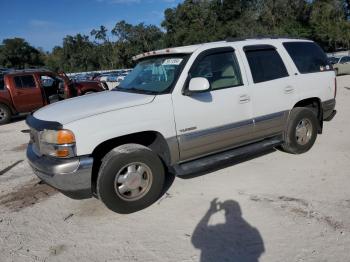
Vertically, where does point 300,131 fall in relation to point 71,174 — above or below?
below

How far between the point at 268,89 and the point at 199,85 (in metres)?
1.43

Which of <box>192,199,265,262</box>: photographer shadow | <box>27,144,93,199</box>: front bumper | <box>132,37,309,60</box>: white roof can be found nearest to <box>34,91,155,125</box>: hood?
<box>27,144,93,199</box>: front bumper

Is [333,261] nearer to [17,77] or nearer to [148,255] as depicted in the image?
[148,255]

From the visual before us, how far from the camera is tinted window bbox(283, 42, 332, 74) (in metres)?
6.08

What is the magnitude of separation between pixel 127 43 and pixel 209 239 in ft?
263

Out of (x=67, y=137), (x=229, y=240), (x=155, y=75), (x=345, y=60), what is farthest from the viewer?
(x=345, y=60)

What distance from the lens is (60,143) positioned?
4.06 m

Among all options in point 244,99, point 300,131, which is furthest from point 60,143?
point 300,131

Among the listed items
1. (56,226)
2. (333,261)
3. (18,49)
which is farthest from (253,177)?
(18,49)

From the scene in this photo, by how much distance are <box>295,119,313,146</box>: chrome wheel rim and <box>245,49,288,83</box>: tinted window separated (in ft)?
3.00

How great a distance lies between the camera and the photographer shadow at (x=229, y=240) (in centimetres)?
348

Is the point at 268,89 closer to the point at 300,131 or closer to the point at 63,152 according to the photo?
the point at 300,131

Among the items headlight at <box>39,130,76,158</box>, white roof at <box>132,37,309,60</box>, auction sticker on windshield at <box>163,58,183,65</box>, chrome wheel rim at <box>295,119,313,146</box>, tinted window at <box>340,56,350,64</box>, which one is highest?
white roof at <box>132,37,309,60</box>

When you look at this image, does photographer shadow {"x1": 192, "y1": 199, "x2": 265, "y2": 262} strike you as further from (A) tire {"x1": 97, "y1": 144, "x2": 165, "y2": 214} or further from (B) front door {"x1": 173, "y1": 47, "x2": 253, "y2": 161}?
(B) front door {"x1": 173, "y1": 47, "x2": 253, "y2": 161}
